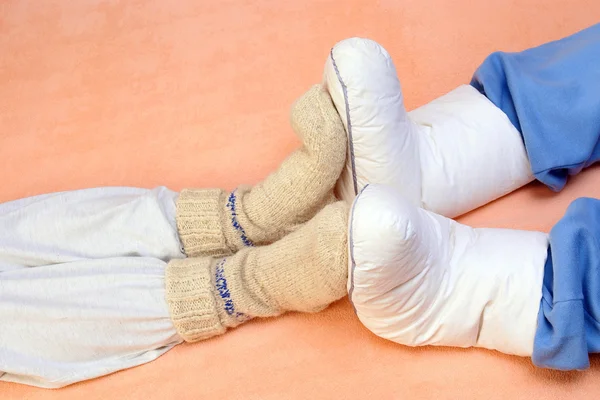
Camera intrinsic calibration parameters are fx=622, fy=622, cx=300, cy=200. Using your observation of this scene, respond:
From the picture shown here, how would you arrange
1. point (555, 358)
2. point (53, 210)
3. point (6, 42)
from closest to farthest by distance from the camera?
1. point (555, 358)
2. point (53, 210)
3. point (6, 42)

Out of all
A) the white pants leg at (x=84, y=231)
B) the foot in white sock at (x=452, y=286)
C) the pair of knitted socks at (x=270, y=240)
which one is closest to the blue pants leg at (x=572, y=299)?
the foot in white sock at (x=452, y=286)

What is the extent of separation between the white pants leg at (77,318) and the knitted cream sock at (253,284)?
0.03 meters

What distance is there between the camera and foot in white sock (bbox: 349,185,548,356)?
30.1 inches

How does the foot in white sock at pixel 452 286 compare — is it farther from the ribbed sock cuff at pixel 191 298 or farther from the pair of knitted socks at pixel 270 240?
the ribbed sock cuff at pixel 191 298

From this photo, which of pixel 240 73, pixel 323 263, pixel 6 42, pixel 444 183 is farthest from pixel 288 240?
pixel 6 42

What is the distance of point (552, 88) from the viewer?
931 mm

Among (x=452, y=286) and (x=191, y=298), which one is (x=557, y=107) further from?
(x=191, y=298)

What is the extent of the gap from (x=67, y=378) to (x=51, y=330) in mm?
77

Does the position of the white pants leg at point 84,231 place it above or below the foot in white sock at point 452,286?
above

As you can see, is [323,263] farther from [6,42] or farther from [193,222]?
[6,42]

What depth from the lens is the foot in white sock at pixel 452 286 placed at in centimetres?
77

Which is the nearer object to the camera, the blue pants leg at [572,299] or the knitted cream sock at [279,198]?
the blue pants leg at [572,299]

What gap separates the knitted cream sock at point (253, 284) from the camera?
2.73ft

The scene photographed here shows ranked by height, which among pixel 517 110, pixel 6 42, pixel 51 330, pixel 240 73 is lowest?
pixel 51 330
